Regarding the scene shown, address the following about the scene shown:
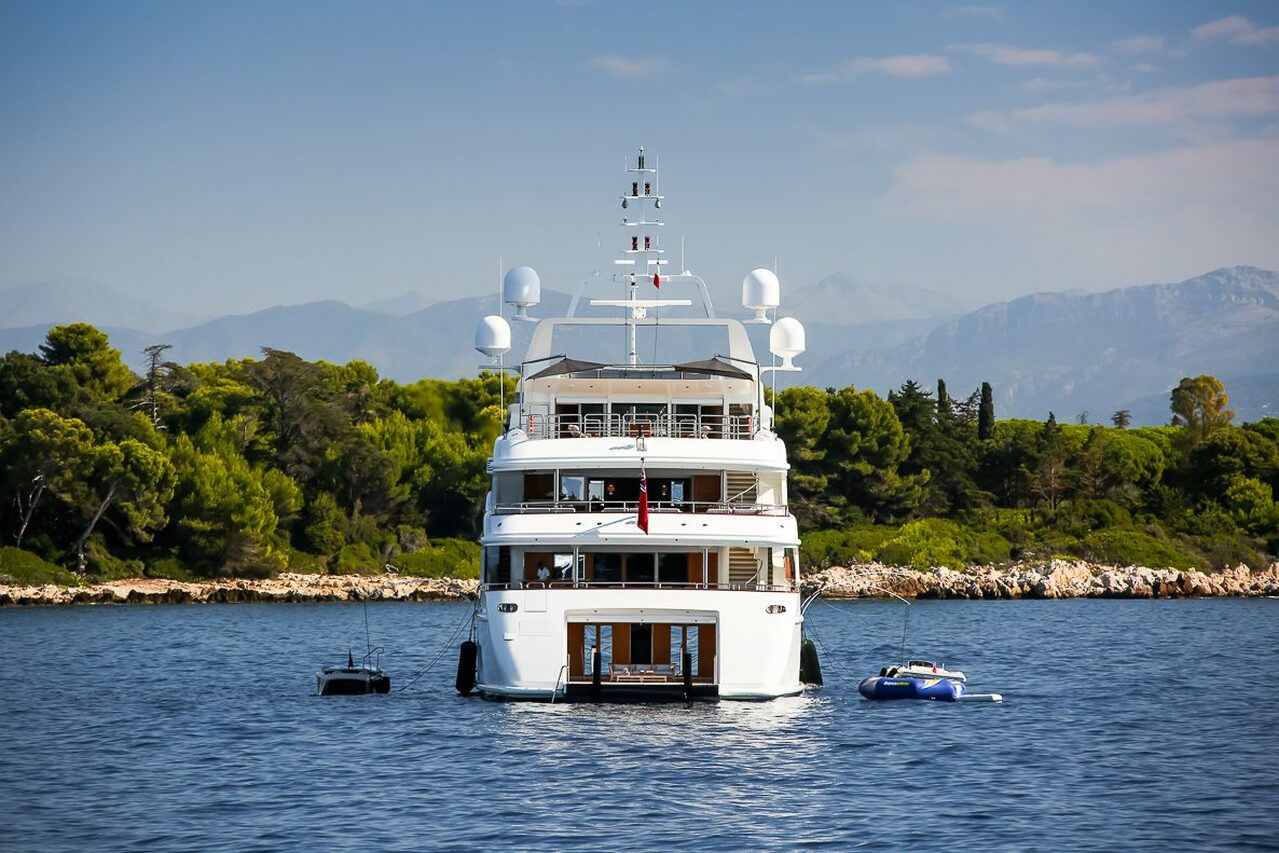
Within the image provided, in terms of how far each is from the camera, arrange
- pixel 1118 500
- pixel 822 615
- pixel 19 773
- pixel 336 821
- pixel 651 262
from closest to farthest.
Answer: pixel 336 821
pixel 19 773
pixel 651 262
pixel 822 615
pixel 1118 500

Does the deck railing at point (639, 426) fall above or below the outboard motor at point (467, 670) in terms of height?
above

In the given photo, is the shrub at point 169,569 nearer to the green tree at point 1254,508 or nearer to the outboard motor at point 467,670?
the outboard motor at point 467,670

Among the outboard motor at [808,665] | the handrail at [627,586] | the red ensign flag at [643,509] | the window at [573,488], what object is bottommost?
the outboard motor at [808,665]

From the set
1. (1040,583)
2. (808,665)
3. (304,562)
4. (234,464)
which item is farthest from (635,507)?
(1040,583)

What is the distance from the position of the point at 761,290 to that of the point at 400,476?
5799cm

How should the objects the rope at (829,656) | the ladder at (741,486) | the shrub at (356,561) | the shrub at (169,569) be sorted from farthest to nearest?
the shrub at (356,561) < the shrub at (169,569) < the rope at (829,656) < the ladder at (741,486)

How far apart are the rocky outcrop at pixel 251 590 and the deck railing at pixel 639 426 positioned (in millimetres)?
39749

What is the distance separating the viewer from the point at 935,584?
9462 cm

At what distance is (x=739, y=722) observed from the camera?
3462 cm

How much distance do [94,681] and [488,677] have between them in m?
15.7

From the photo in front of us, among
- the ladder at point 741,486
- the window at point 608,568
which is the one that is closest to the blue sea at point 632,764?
the window at point 608,568

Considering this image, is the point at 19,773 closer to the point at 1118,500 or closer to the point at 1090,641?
the point at 1090,641

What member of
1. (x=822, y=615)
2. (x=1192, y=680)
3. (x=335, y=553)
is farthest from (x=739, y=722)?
(x=335, y=553)

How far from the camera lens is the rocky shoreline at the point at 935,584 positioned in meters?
88.4
